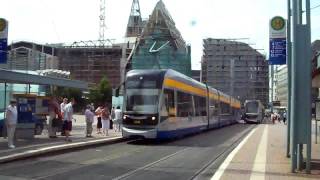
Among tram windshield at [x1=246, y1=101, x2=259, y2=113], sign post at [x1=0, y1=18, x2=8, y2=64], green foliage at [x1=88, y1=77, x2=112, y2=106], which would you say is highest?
green foliage at [x1=88, y1=77, x2=112, y2=106]

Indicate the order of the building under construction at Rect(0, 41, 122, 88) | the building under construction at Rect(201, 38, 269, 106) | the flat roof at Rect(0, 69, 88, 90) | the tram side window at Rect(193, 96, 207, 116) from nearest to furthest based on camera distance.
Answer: the flat roof at Rect(0, 69, 88, 90) → the tram side window at Rect(193, 96, 207, 116) → the building under construction at Rect(201, 38, 269, 106) → the building under construction at Rect(0, 41, 122, 88)

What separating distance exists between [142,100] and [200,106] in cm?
1012

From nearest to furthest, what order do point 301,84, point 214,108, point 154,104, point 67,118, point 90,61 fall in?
point 301,84 < point 67,118 < point 154,104 < point 214,108 < point 90,61

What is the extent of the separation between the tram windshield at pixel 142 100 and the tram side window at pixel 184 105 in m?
2.69

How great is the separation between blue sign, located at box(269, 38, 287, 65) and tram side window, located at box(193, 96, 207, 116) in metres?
14.3

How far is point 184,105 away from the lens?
29.6 meters

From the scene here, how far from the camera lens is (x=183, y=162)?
1784 cm

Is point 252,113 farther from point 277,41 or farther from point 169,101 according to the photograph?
point 277,41

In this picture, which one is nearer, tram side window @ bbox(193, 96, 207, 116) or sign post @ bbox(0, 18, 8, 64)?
sign post @ bbox(0, 18, 8, 64)

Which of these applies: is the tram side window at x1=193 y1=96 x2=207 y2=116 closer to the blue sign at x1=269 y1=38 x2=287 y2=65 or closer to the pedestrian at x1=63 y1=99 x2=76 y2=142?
the pedestrian at x1=63 y1=99 x2=76 y2=142

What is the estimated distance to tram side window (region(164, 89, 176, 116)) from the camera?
86.0ft

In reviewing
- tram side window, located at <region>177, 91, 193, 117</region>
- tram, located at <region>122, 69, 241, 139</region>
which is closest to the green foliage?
tram side window, located at <region>177, 91, 193, 117</region>

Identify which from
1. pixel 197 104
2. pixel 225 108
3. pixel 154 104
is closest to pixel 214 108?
pixel 197 104

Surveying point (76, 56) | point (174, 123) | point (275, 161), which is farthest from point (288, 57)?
point (76, 56)
